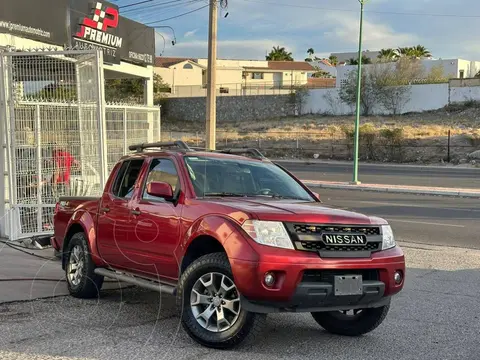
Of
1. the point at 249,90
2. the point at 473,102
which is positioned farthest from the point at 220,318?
the point at 249,90

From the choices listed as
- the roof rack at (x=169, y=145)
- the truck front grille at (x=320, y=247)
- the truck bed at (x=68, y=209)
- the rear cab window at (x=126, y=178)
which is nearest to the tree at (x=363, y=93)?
the truck bed at (x=68, y=209)

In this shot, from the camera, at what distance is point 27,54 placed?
10305mm

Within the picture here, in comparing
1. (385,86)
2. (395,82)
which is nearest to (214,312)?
(385,86)

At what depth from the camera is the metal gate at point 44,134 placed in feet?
35.1

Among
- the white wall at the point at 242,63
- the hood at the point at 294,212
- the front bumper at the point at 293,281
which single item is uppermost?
the white wall at the point at 242,63

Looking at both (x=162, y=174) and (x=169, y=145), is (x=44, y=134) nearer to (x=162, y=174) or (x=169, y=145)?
(x=169, y=145)

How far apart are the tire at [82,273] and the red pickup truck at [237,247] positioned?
0.05m

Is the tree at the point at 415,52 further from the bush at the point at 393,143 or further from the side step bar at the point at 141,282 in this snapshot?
the side step bar at the point at 141,282

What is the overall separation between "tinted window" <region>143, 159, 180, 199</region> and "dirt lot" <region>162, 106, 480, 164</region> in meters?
36.9

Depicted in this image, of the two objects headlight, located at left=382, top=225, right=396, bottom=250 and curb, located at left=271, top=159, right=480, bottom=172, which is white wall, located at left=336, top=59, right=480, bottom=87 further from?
headlight, located at left=382, top=225, right=396, bottom=250

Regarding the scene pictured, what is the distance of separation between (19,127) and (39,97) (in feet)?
2.35

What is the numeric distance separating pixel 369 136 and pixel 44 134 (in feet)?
118

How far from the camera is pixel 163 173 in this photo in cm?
650

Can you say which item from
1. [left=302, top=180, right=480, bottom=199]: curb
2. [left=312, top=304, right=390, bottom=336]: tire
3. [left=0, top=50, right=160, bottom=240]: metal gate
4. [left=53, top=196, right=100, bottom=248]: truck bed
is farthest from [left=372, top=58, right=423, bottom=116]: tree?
[left=312, top=304, right=390, bottom=336]: tire
